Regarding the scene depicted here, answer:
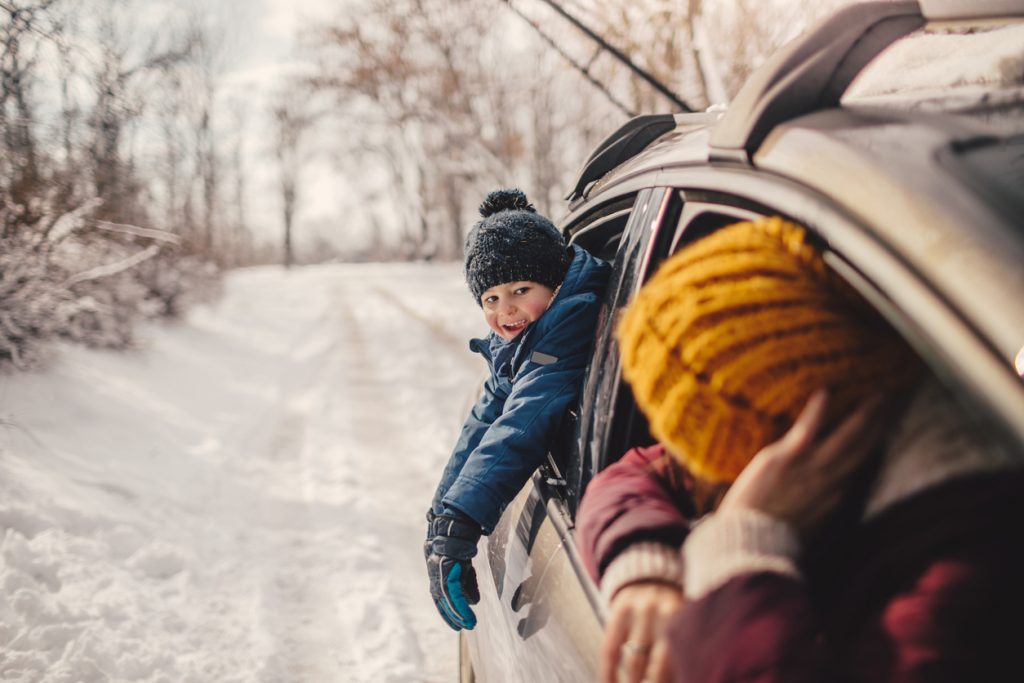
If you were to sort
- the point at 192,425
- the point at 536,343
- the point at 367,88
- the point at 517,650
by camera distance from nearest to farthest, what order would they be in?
the point at 517,650 < the point at 536,343 < the point at 192,425 < the point at 367,88

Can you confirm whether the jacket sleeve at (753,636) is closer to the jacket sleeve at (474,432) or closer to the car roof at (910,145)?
the car roof at (910,145)

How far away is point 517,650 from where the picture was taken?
4.67 feet

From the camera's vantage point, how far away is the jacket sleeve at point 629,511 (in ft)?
3.05

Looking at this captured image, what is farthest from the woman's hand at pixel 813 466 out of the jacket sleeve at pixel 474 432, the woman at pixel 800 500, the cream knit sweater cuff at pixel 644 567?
the jacket sleeve at pixel 474 432

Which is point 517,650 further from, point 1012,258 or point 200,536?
point 200,536

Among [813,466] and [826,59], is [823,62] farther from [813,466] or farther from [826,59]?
[813,466]

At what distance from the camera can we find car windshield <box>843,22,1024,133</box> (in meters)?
0.76

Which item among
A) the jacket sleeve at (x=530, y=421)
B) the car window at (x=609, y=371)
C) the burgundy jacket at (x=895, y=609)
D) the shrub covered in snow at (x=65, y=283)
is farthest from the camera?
the shrub covered in snow at (x=65, y=283)

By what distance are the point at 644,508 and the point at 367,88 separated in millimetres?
13630

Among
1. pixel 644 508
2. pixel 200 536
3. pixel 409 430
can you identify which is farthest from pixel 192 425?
pixel 644 508

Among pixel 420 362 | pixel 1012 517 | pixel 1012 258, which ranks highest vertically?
pixel 1012 258

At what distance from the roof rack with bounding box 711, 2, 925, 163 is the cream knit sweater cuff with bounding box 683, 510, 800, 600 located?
528 millimetres

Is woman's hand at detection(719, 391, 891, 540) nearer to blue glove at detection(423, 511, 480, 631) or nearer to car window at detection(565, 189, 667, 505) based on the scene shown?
car window at detection(565, 189, 667, 505)

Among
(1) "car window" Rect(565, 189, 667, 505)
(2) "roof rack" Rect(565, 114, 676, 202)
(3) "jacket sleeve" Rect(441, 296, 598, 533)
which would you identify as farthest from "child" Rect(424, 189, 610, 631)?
(2) "roof rack" Rect(565, 114, 676, 202)
